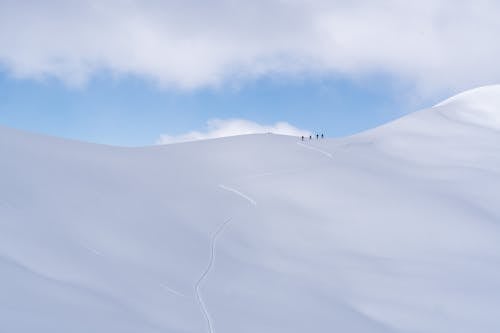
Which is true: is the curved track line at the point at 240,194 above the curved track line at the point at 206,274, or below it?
above

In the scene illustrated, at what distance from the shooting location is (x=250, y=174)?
23984 mm

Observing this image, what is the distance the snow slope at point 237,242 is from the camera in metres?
10.9

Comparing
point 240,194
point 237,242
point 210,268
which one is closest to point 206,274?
point 210,268

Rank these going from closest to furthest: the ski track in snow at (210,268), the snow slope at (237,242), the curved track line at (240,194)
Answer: the snow slope at (237,242) < the ski track in snow at (210,268) < the curved track line at (240,194)

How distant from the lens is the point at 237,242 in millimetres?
15930

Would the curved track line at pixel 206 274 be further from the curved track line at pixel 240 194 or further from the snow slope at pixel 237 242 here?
the curved track line at pixel 240 194

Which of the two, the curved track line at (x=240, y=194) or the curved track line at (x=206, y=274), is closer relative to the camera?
the curved track line at (x=206, y=274)

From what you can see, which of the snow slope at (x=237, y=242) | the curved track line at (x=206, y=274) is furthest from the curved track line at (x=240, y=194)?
the curved track line at (x=206, y=274)

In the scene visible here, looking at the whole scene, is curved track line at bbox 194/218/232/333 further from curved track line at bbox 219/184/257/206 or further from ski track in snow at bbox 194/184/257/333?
curved track line at bbox 219/184/257/206

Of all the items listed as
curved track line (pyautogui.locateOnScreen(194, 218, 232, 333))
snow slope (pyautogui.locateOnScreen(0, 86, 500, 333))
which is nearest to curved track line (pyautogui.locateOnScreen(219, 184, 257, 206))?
snow slope (pyautogui.locateOnScreen(0, 86, 500, 333))

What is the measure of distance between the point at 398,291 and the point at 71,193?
1067cm

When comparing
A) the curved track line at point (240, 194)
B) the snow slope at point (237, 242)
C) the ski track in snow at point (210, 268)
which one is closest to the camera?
the snow slope at point (237, 242)

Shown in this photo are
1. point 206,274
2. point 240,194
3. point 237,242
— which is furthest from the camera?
point 240,194

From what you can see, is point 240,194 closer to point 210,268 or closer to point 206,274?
point 210,268
